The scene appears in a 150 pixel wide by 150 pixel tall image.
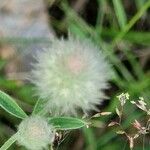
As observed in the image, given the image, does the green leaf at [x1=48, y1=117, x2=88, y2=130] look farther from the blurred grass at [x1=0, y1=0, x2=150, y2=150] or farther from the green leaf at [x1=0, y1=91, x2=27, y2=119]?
the blurred grass at [x1=0, y1=0, x2=150, y2=150]

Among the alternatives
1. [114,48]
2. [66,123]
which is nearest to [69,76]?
[66,123]

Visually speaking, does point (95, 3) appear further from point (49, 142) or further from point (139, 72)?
point (49, 142)

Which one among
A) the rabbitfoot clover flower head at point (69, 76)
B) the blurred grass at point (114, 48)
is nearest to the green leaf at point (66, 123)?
the rabbitfoot clover flower head at point (69, 76)

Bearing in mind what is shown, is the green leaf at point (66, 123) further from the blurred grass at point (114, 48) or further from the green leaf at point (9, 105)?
the blurred grass at point (114, 48)

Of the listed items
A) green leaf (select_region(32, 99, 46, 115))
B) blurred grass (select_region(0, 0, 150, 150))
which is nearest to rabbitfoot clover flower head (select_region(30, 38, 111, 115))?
green leaf (select_region(32, 99, 46, 115))

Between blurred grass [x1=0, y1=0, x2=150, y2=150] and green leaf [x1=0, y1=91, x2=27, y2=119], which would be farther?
blurred grass [x1=0, y1=0, x2=150, y2=150]

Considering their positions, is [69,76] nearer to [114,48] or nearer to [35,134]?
[35,134]
